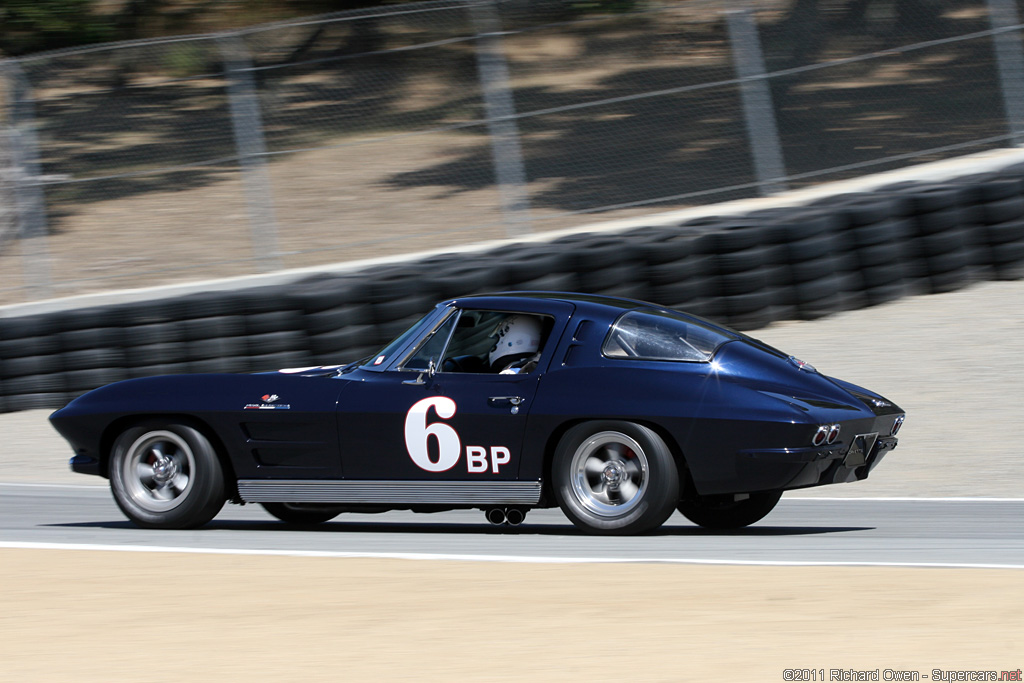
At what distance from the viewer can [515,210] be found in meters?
12.9

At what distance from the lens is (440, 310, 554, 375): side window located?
22.0ft

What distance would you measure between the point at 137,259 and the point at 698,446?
8555mm

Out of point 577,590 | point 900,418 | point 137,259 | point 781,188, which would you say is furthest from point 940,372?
point 137,259

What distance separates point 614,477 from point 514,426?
0.52 m

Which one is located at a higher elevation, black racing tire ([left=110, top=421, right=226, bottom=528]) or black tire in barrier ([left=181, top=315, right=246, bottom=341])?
black tire in barrier ([left=181, top=315, right=246, bottom=341])

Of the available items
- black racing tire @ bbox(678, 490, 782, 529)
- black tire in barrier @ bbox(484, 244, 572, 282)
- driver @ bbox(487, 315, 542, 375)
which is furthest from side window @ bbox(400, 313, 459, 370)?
black tire in barrier @ bbox(484, 244, 572, 282)

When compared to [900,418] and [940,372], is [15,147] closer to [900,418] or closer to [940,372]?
[940,372]

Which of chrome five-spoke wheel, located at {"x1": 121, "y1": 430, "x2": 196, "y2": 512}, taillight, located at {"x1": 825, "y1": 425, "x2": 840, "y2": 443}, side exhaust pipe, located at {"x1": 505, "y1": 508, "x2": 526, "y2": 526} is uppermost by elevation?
chrome five-spoke wheel, located at {"x1": 121, "y1": 430, "x2": 196, "y2": 512}

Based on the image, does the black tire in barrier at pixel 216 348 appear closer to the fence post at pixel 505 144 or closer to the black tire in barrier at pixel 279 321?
the black tire in barrier at pixel 279 321

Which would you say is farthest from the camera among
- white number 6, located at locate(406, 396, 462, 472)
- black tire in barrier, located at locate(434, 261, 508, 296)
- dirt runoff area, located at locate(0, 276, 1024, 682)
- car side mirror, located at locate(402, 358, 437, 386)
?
black tire in barrier, located at locate(434, 261, 508, 296)

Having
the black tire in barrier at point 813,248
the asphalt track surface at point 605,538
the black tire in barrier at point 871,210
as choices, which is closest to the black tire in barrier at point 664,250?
the black tire in barrier at point 813,248

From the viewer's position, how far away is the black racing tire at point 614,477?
6129 millimetres

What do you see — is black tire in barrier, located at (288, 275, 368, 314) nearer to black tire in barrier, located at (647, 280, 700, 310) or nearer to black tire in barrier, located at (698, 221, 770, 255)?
black tire in barrier, located at (647, 280, 700, 310)

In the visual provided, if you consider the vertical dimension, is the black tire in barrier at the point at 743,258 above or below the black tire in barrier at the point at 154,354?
above
